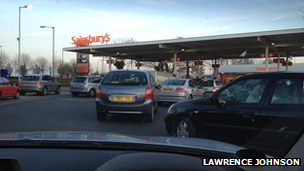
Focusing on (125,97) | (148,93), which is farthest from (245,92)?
(125,97)

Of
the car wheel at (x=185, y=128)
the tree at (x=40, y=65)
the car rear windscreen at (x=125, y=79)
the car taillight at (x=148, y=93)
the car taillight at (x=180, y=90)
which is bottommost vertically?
the car wheel at (x=185, y=128)

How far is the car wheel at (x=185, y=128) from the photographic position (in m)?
5.16

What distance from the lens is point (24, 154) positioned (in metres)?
1.61

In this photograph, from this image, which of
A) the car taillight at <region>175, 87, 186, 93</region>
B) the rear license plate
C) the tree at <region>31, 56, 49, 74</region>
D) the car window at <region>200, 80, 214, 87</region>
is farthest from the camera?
the tree at <region>31, 56, 49, 74</region>

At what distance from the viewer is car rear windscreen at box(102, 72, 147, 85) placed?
7.95 m

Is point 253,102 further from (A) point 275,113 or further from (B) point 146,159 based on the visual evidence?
(B) point 146,159

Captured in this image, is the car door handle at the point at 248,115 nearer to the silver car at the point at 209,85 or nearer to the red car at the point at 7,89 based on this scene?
the silver car at the point at 209,85

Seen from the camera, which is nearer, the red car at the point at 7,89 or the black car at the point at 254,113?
the black car at the point at 254,113

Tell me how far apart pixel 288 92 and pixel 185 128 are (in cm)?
221

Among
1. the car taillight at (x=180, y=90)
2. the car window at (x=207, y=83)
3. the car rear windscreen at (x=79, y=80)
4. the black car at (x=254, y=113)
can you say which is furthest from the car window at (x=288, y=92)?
the car rear windscreen at (x=79, y=80)

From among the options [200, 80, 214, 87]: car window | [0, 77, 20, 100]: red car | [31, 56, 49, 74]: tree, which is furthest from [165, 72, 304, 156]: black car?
[31, 56, 49, 74]: tree

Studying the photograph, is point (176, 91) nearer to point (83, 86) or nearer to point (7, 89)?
point (83, 86)

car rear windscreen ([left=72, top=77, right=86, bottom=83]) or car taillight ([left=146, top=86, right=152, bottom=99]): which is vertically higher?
car rear windscreen ([left=72, top=77, right=86, bottom=83])

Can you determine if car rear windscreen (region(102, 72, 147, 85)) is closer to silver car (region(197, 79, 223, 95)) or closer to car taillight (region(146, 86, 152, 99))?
car taillight (region(146, 86, 152, 99))
